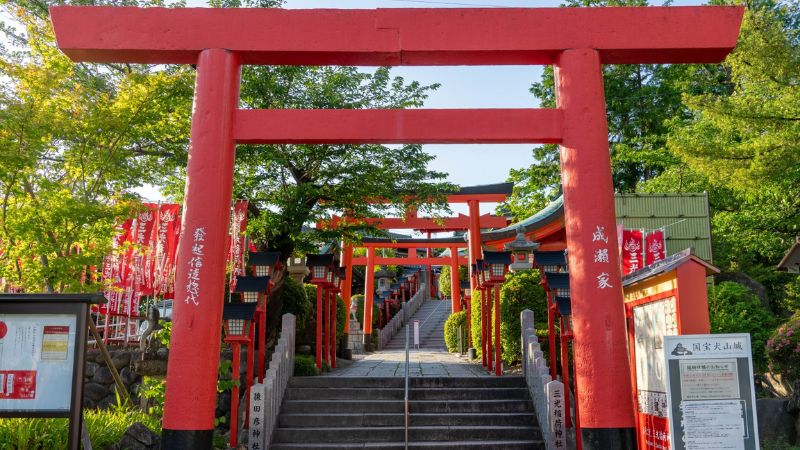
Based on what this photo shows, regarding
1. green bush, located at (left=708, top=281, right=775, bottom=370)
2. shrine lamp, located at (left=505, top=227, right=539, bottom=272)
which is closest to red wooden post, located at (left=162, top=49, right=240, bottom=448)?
shrine lamp, located at (left=505, top=227, right=539, bottom=272)

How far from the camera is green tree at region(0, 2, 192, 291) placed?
7.95 metres

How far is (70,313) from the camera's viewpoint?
579 centimetres

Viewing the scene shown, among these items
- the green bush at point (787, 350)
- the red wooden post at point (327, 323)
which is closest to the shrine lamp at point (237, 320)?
the red wooden post at point (327, 323)

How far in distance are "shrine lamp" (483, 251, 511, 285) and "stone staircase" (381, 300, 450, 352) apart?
10.4 metres

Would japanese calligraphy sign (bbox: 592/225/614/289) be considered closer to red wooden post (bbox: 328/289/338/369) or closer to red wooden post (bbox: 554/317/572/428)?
red wooden post (bbox: 554/317/572/428)

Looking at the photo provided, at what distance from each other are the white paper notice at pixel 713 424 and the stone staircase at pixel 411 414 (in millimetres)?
4478

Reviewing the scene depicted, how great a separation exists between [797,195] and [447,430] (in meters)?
11.0

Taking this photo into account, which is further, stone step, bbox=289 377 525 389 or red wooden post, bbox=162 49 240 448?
stone step, bbox=289 377 525 389

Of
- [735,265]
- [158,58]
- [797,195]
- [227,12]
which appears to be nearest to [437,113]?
[227,12]

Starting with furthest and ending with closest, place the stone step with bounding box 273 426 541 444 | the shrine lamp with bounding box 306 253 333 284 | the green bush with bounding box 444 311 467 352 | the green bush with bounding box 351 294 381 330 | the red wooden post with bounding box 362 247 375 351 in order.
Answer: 1. the green bush with bounding box 351 294 381 330
2. the red wooden post with bounding box 362 247 375 351
3. the green bush with bounding box 444 311 467 352
4. the shrine lamp with bounding box 306 253 333 284
5. the stone step with bounding box 273 426 541 444

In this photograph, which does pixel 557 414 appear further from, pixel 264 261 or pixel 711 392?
pixel 264 261

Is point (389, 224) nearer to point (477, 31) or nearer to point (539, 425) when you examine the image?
point (539, 425)

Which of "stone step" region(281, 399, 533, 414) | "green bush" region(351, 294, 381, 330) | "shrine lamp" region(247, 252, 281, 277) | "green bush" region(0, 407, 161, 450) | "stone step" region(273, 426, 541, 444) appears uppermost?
"shrine lamp" region(247, 252, 281, 277)

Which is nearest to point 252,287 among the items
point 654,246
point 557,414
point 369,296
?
point 557,414
